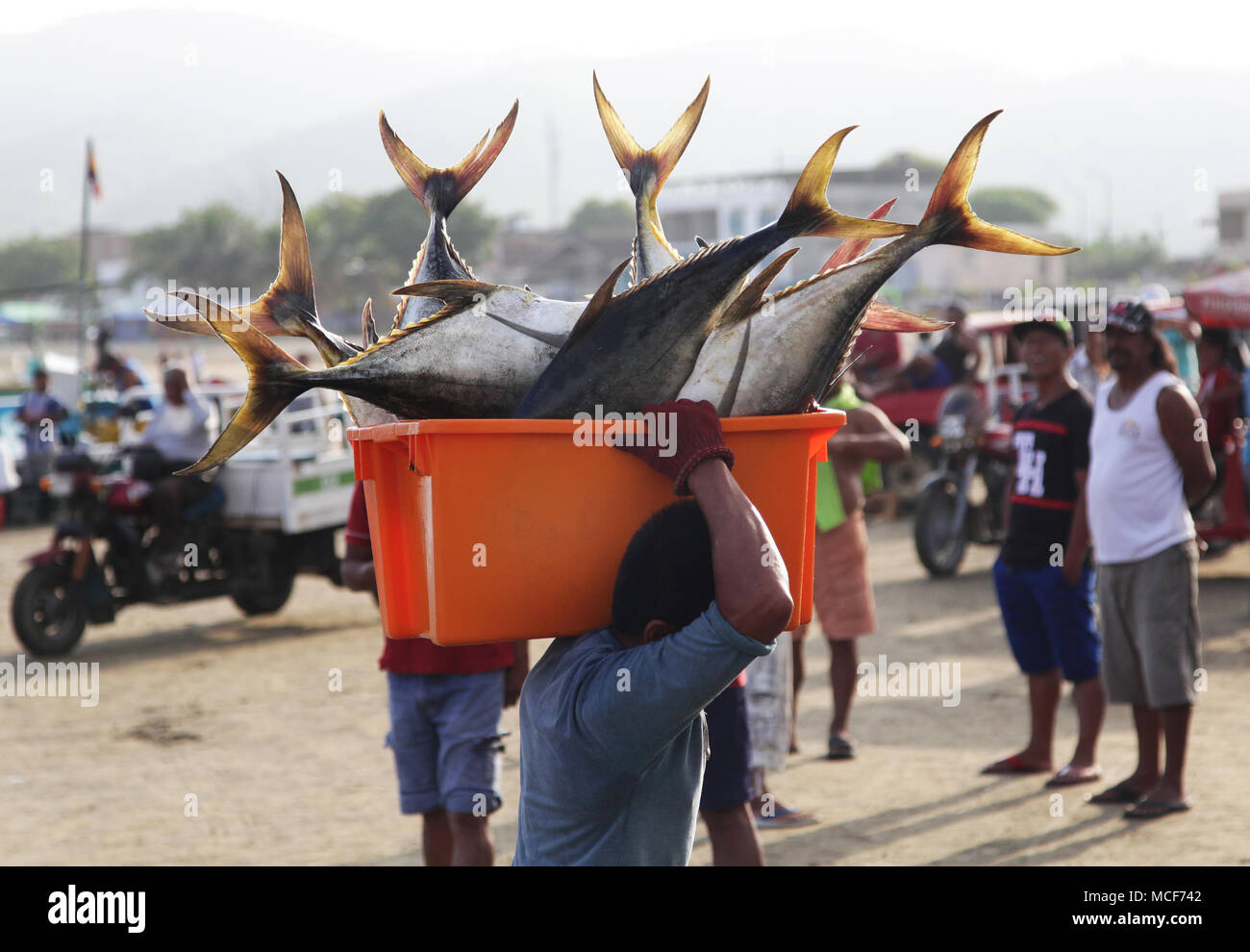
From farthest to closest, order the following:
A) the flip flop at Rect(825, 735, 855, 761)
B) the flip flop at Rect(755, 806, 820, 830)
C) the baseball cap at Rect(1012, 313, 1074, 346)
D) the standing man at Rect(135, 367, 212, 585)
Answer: the standing man at Rect(135, 367, 212, 585) < the flip flop at Rect(825, 735, 855, 761) < the baseball cap at Rect(1012, 313, 1074, 346) < the flip flop at Rect(755, 806, 820, 830)

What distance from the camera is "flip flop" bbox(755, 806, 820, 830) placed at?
567 cm

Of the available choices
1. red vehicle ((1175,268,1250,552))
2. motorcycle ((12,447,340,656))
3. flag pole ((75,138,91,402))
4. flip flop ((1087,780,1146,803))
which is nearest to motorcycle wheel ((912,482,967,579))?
red vehicle ((1175,268,1250,552))

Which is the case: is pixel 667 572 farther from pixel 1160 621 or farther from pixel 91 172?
pixel 91 172

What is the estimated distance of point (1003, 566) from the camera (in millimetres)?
6180

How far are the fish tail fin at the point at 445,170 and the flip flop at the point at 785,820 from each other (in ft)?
12.5

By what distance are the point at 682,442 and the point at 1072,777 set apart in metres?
4.57

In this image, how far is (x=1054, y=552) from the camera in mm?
6008

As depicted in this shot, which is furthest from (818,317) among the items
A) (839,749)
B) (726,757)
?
(839,749)

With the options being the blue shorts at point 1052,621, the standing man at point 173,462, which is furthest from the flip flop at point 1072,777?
the standing man at point 173,462

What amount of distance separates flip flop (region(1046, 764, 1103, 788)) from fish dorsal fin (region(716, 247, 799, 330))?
4.51 metres

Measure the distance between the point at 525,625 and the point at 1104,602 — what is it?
4.10m

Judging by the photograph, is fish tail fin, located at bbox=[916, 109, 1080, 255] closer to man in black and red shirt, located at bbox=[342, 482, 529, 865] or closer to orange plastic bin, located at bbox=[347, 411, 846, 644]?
orange plastic bin, located at bbox=[347, 411, 846, 644]

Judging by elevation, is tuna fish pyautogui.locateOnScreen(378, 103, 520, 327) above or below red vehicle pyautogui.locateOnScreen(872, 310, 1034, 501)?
above

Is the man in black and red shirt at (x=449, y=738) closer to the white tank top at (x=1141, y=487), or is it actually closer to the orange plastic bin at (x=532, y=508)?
the orange plastic bin at (x=532, y=508)
